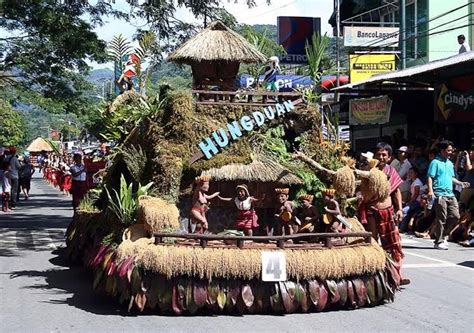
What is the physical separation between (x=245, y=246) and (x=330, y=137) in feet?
12.2

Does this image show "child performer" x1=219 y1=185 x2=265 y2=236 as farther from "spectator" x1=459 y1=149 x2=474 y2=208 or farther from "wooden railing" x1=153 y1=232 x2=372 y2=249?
"spectator" x1=459 y1=149 x2=474 y2=208

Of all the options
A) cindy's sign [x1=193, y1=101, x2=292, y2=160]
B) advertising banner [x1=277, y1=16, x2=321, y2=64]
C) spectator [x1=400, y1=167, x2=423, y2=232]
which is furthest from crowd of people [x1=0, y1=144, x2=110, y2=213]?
advertising banner [x1=277, y1=16, x2=321, y2=64]

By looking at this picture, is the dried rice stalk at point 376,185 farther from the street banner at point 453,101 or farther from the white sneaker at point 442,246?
the street banner at point 453,101

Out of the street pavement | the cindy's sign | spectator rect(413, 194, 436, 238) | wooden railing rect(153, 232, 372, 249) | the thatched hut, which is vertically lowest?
the street pavement

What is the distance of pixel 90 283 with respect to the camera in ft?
35.8

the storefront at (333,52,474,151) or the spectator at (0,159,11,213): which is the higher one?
the storefront at (333,52,474,151)

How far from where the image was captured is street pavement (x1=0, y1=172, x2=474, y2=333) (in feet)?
26.6

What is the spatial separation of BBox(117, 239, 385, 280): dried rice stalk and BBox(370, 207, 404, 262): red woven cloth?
130 centimetres

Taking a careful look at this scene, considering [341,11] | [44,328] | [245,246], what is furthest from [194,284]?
[341,11]

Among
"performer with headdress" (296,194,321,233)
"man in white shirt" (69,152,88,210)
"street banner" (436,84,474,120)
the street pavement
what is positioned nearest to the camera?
the street pavement

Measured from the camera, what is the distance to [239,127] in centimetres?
1095

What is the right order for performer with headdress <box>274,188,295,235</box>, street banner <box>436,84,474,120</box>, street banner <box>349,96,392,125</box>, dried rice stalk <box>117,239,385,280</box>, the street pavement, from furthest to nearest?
street banner <box>349,96,392,125</box>
street banner <box>436,84,474,120</box>
performer with headdress <box>274,188,295,235</box>
dried rice stalk <box>117,239,385,280</box>
the street pavement

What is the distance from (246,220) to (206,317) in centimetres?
226

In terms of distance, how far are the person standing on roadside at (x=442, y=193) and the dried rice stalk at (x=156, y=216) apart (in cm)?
655
